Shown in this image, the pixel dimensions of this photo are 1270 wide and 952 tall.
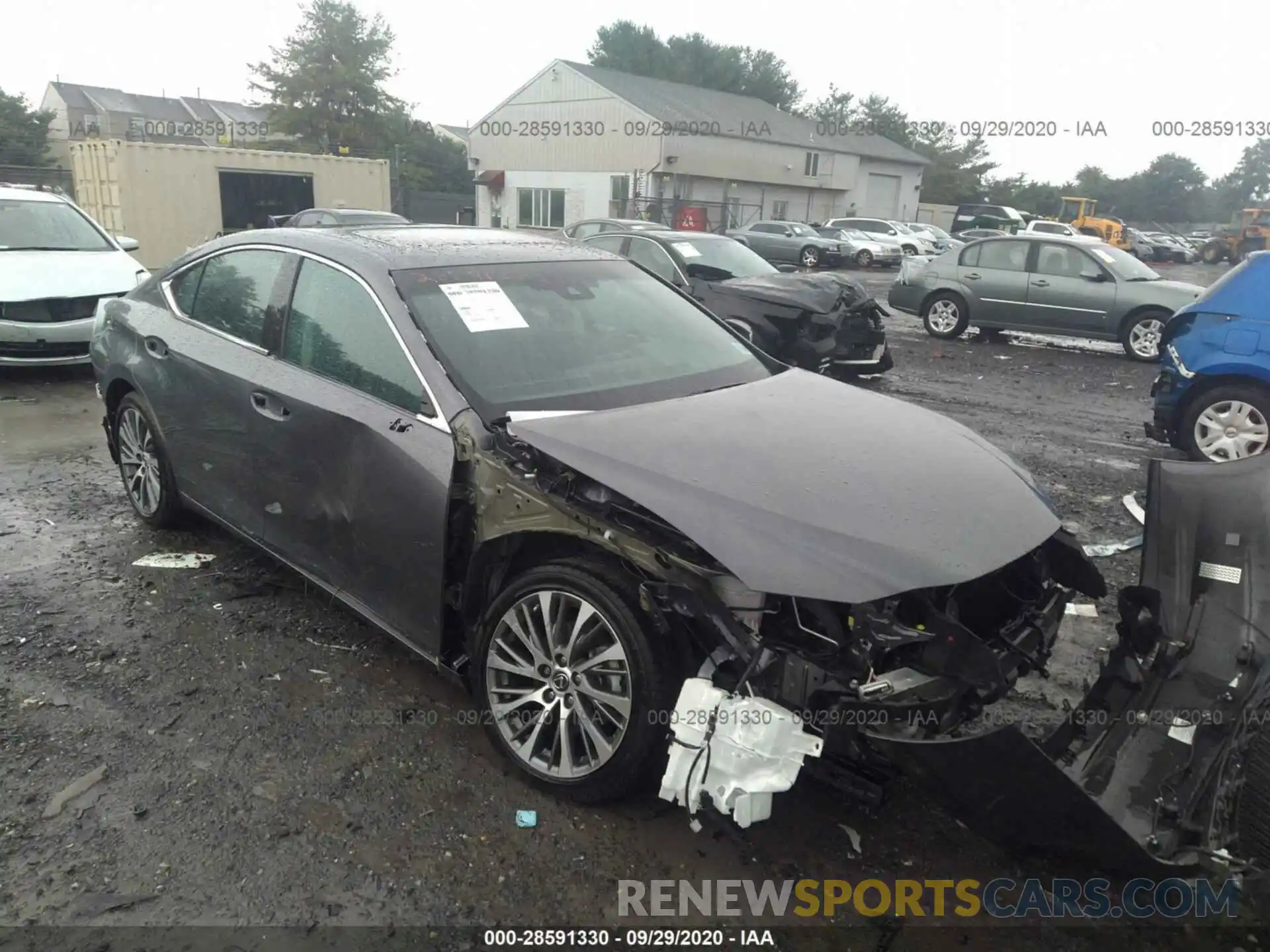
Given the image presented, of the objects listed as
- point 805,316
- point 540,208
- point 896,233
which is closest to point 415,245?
point 805,316

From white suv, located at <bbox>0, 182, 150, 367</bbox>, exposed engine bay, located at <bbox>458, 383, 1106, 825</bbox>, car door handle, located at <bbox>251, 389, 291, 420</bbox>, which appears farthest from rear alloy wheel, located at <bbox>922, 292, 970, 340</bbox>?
car door handle, located at <bbox>251, 389, 291, 420</bbox>

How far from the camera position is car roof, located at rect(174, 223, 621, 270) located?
140 inches

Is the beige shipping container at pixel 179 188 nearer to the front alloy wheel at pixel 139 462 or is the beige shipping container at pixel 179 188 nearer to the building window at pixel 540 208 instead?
the front alloy wheel at pixel 139 462

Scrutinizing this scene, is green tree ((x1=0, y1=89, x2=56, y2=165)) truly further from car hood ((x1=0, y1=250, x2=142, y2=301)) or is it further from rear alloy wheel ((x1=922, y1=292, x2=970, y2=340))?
rear alloy wheel ((x1=922, y1=292, x2=970, y2=340))

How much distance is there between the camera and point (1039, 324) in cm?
1243

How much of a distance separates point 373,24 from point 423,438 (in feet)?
175

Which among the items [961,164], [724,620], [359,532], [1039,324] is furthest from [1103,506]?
[961,164]

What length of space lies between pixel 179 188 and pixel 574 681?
64.1 ft

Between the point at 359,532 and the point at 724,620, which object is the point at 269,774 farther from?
the point at 724,620

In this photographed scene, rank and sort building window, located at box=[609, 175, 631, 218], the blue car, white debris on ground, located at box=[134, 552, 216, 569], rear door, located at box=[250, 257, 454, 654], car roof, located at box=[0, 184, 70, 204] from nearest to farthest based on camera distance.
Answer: rear door, located at box=[250, 257, 454, 654], white debris on ground, located at box=[134, 552, 216, 569], the blue car, car roof, located at box=[0, 184, 70, 204], building window, located at box=[609, 175, 631, 218]

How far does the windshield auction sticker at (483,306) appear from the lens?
3.36 meters

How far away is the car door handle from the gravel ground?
3.21ft

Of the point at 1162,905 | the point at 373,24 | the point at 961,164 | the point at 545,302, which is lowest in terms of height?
the point at 1162,905

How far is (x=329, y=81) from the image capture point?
4634 cm
